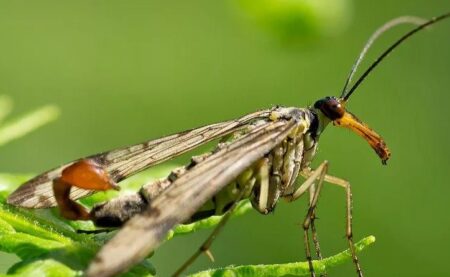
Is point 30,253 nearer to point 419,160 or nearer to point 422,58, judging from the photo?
point 419,160

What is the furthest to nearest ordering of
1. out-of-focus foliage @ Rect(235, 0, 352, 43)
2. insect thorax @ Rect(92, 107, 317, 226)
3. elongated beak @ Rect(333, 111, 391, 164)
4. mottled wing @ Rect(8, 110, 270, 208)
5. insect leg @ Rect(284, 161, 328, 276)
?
out-of-focus foliage @ Rect(235, 0, 352, 43), elongated beak @ Rect(333, 111, 391, 164), insect leg @ Rect(284, 161, 328, 276), mottled wing @ Rect(8, 110, 270, 208), insect thorax @ Rect(92, 107, 317, 226)

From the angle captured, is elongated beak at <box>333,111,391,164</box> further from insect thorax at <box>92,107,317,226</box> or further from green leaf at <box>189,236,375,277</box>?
green leaf at <box>189,236,375,277</box>

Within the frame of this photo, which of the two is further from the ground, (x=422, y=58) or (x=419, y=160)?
(x=422, y=58)

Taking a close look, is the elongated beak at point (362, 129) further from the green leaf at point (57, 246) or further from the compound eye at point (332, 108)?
the green leaf at point (57, 246)

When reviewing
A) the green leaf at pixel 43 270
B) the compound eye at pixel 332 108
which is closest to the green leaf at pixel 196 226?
the compound eye at pixel 332 108

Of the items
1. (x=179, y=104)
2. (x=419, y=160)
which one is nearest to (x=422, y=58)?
(x=419, y=160)

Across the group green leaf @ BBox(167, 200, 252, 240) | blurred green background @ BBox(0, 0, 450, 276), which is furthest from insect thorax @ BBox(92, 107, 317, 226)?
blurred green background @ BBox(0, 0, 450, 276)

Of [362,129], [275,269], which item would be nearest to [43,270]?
[275,269]
